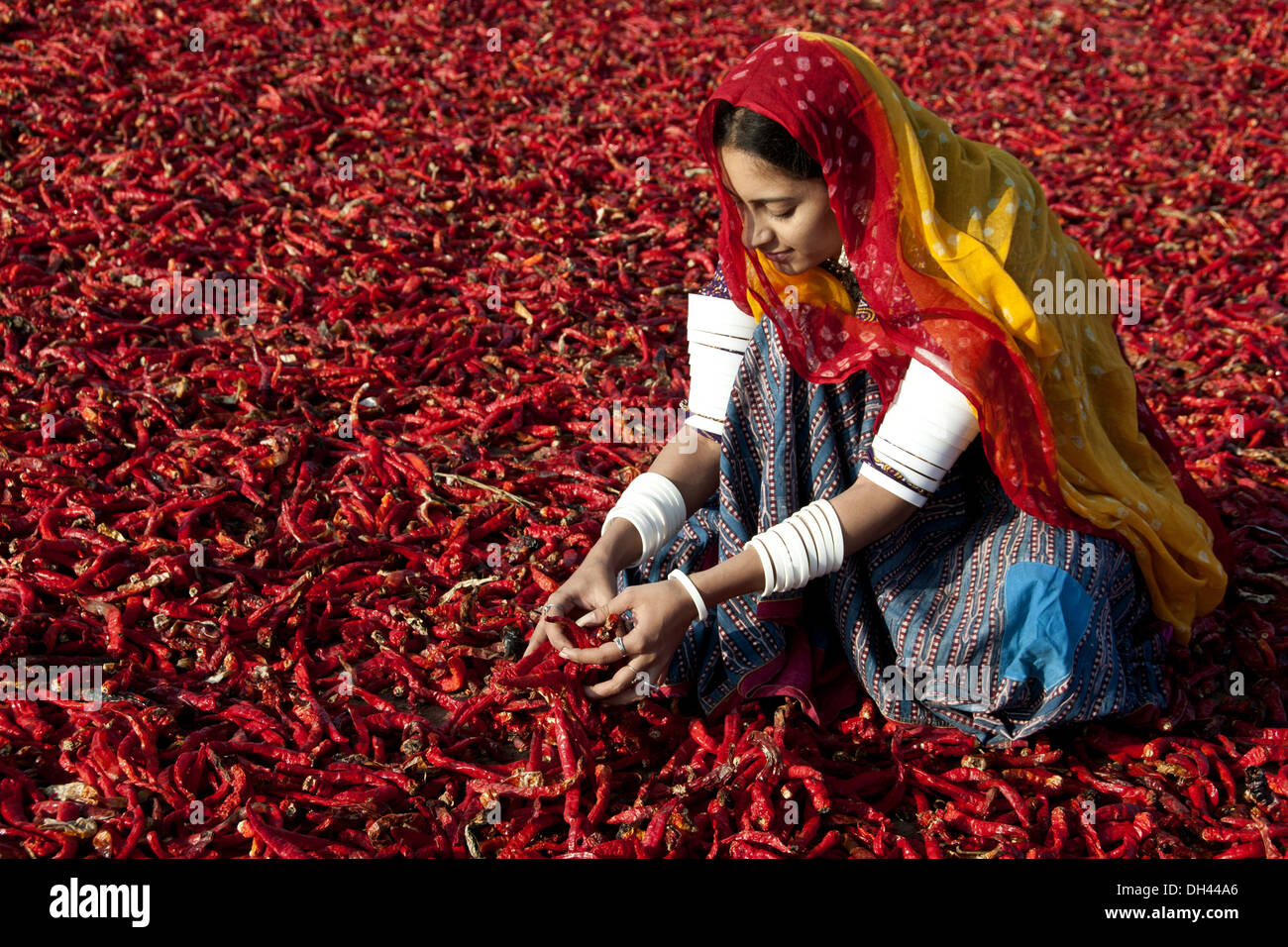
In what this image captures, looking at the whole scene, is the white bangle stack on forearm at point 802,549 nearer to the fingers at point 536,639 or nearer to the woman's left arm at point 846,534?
the woman's left arm at point 846,534

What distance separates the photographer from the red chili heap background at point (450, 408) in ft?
10.2

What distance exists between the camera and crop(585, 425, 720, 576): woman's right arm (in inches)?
129

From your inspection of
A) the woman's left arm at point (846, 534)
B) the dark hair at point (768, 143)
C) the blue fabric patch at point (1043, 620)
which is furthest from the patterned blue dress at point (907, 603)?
the dark hair at point (768, 143)

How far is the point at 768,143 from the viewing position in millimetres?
2822

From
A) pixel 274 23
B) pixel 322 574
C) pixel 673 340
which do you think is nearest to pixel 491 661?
pixel 322 574

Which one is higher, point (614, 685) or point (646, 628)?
point (646, 628)

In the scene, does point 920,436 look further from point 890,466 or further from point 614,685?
point 614,685

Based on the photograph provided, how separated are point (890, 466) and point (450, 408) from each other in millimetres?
2307

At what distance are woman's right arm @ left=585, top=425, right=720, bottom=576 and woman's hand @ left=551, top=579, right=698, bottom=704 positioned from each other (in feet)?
0.83

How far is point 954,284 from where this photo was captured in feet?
9.61

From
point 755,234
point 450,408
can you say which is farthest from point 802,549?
point 450,408

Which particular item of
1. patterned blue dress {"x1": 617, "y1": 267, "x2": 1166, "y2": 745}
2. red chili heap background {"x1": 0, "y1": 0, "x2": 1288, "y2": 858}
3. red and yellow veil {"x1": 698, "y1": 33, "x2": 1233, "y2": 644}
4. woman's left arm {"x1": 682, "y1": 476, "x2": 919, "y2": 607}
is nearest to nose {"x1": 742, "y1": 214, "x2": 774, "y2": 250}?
red and yellow veil {"x1": 698, "y1": 33, "x2": 1233, "y2": 644}

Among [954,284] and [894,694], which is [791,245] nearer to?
[954,284]

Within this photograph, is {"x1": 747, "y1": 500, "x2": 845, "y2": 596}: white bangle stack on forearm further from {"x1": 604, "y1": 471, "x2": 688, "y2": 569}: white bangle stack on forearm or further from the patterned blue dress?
{"x1": 604, "y1": 471, "x2": 688, "y2": 569}: white bangle stack on forearm
